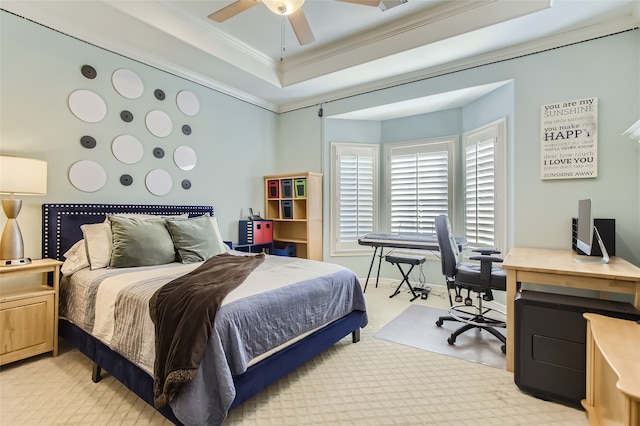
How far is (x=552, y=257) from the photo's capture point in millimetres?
2436

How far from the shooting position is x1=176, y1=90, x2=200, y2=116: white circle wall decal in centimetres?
355

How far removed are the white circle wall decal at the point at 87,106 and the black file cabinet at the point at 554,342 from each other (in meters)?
3.88

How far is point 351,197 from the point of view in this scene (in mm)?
4625

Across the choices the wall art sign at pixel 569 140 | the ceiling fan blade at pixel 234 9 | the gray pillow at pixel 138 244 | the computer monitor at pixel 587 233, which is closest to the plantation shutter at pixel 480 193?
the wall art sign at pixel 569 140

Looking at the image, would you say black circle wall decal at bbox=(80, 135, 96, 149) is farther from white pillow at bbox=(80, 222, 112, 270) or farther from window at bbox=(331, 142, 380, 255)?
window at bbox=(331, 142, 380, 255)

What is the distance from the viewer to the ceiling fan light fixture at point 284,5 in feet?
6.15

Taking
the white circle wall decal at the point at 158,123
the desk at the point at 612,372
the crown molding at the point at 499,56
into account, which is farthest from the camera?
the white circle wall decal at the point at 158,123

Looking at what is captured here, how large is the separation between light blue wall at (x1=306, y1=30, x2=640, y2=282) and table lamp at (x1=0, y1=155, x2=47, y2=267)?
404cm

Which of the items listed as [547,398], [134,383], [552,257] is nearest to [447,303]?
[552,257]

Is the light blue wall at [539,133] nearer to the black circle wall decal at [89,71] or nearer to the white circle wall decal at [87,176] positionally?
the black circle wall decal at [89,71]

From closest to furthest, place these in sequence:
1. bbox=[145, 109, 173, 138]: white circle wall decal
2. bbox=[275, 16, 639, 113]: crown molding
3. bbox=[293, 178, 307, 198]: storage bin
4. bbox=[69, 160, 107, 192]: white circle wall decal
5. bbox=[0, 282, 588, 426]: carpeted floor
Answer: bbox=[0, 282, 588, 426]: carpeted floor, bbox=[275, 16, 639, 113]: crown molding, bbox=[69, 160, 107, 192]: white circle wall decal, bbox=[145, 109, 173, 138]: white circle wall decal, bbox=[293, 178, 307, 198]: storage bin

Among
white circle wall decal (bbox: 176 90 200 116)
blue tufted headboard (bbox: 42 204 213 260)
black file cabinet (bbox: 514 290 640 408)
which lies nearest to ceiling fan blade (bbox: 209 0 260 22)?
white circle wall decal (bbox: 176 90 200 116)

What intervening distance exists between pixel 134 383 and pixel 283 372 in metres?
0.85

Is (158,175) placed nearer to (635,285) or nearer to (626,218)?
(635,285)
